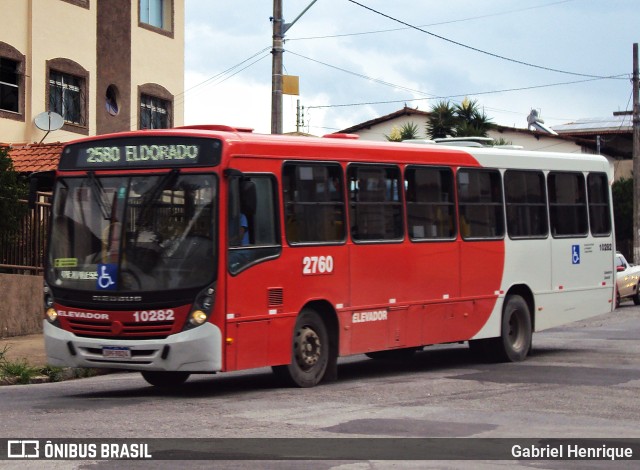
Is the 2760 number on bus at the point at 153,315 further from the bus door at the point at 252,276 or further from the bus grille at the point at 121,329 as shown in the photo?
the bus door at the point at 252,276

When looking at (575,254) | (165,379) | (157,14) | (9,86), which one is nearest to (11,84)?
(9,86)

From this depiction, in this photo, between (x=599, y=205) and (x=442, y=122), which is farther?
(x=442, y=122)

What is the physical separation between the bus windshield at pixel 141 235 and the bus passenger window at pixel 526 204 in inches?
253

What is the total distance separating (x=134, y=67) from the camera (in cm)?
3581

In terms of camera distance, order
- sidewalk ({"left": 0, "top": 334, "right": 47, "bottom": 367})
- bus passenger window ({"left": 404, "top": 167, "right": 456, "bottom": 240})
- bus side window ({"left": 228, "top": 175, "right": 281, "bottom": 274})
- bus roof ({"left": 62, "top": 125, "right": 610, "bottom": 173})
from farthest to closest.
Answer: sidewalk ({"left": 0, "top": 334, "right": 47, "bottom": 367}) < bus passenger window ({"left": 404, "top": 167, "right": 456, "bottom": 240}) < bus roof ({"left": 62, "top": 125, "right": 610, "bottom": 173}) < bus side window ({"left": 228, "top": 175, "right": 281, "bottom": 274})

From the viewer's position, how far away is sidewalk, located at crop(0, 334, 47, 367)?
1896 centimetres

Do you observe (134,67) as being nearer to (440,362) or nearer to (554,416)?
(440,362)

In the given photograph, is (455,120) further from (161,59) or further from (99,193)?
(99,193)

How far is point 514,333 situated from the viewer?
1867 cm

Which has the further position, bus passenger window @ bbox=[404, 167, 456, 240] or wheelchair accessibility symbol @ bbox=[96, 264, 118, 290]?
bus passenger window @ bbox=[404, 167, 456, 240]

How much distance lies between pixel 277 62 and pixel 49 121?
27.0 feet

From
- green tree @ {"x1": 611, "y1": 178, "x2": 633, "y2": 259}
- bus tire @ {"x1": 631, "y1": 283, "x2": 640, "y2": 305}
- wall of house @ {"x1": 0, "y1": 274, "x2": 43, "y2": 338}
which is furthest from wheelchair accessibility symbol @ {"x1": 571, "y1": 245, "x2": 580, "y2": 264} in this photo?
green tree @ {"x1": 611, "y1": 178, "x2": 633, "y2": 259}

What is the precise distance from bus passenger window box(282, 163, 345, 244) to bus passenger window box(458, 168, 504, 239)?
2867 millimetres

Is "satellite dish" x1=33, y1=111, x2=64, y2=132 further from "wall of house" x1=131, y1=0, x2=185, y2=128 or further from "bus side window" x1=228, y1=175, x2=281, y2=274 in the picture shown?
"bus side window" x1=228, y1=175, x2=281, y2=274
